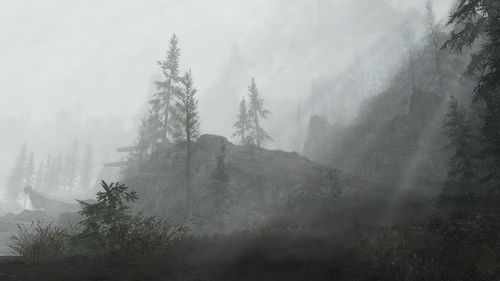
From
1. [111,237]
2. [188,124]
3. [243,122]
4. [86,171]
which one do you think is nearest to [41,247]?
[111,237]

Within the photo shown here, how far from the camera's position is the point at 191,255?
10.3 metres

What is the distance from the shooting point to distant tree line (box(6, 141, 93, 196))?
84625 mm

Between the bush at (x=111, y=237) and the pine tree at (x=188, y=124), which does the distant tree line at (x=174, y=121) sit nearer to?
the pine tree at (x=188, y=124)

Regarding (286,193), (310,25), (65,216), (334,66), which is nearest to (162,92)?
(65,216)

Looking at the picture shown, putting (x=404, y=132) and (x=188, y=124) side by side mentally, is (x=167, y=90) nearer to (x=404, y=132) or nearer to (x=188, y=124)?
(x=188, y=124)

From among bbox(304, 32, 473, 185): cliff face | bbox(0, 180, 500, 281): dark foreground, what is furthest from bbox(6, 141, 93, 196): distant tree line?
bbox(0, 180, 500, 281): dark foreground

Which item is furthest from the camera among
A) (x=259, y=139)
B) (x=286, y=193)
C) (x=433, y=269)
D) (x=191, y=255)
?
(x=259, y=139)

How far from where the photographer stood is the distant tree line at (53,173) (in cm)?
8462

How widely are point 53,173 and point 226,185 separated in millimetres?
73903

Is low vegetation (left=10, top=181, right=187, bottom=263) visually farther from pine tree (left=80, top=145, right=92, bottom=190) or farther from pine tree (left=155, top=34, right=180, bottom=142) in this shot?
pine tree (left=80, top=145, right=92, bottom=190)

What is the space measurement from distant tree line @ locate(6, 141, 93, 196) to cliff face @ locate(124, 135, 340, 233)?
55.0 metres

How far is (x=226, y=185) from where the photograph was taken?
104 ft

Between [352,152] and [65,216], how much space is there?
34746 millimetres

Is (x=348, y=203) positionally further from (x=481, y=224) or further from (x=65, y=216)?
(x=65, y=216)
